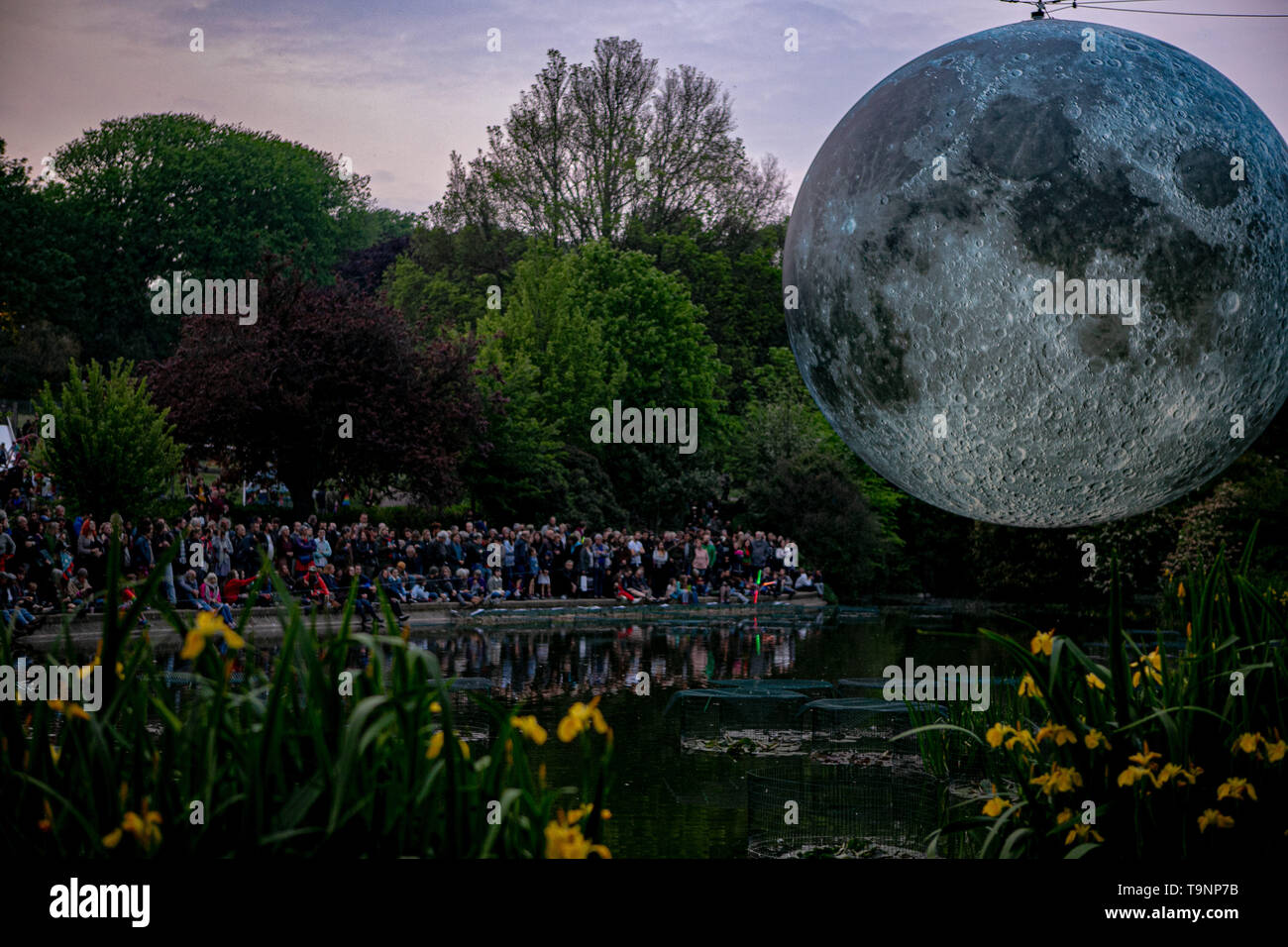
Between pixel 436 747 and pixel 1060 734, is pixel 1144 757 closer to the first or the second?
pixel 1060 734

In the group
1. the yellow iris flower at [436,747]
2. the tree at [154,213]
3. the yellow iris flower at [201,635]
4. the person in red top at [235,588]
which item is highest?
the tree at [154,213]

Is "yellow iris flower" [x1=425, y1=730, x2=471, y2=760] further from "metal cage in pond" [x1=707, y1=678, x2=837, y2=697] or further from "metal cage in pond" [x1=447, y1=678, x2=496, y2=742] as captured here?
"metal cage in pond" [x1=707, y1=678, x2=837, y2=697]

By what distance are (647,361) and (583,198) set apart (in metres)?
8.36

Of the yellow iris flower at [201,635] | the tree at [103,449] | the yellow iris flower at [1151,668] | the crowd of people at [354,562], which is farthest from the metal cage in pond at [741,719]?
the tree at [103,449]

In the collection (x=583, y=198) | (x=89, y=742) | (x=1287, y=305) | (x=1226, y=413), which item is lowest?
(x=89, y=742)

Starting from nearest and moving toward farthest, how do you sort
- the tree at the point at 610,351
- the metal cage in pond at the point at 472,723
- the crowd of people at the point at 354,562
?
the metal cage in pond at the point at 472,723 < the crowd of people at the point at 354,562 < the tree at the point at 610,351

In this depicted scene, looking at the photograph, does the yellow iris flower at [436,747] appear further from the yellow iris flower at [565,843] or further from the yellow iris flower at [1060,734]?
the yellow iris flower at [1060,734]

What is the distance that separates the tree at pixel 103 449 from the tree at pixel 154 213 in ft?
93.6

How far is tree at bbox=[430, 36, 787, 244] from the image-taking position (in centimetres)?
4469

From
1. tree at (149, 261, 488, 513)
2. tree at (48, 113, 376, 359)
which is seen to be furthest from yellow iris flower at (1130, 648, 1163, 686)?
tree at (48, 113, 376, 359)

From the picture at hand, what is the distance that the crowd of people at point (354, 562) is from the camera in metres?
18.0

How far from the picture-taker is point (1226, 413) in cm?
586
